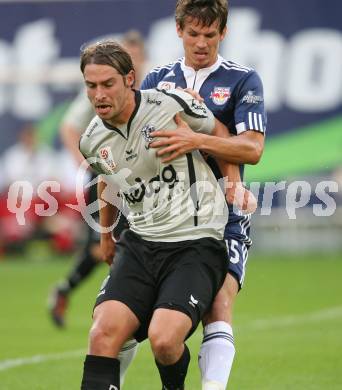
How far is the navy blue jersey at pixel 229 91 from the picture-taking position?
6332mm

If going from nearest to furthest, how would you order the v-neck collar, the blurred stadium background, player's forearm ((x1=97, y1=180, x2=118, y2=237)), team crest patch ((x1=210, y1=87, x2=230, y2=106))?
the v-neck collar → team crest patch ((x1=210, y1=87, x2=230, y2=106)) → player's forearm ((x1=97, y1=180, x2=118, y2=237)) → the blurred stadium background

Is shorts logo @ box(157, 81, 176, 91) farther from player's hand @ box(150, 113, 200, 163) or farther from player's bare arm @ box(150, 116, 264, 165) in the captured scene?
player's hand @ box(150, 113, 200, 163)

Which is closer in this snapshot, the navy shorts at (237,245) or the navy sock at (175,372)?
the navy sock at (175,372)

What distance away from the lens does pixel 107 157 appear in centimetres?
618

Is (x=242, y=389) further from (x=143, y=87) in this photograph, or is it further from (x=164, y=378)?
(x=143, y=87)

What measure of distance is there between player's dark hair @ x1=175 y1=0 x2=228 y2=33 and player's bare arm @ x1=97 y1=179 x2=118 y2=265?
1094 millimetres

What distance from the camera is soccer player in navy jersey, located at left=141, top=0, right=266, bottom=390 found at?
6094 millimetres

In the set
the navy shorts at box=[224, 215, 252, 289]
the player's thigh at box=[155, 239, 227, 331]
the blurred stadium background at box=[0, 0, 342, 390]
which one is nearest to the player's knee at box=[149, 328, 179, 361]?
the player's thigh at box=[155, 239, 227, 331]

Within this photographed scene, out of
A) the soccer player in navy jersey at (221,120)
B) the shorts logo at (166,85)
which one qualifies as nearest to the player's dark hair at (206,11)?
the soccer player in navy jersey at (221,120)

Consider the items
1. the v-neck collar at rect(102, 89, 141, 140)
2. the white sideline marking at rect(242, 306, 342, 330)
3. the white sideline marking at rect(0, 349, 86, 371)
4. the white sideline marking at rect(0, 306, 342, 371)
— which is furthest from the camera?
the white sideline marking at rect(242, 306, 342, 330)

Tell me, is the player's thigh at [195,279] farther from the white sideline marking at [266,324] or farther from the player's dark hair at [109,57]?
the white sideline marking at [266,324]

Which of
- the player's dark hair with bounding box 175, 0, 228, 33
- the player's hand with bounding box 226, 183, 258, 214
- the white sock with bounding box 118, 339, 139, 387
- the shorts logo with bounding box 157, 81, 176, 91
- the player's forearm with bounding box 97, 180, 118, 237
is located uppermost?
the player's dark hair with bounding box 175, 0, 228, 33

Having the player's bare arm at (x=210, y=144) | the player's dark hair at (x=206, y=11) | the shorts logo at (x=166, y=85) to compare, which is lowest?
the player's bare arm at (x=210, y=144)

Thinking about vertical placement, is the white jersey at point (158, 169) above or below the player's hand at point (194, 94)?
below
